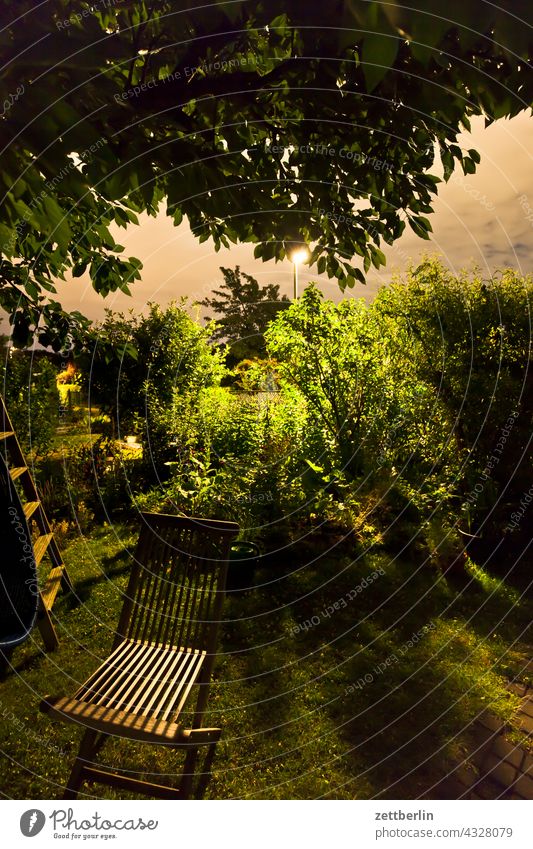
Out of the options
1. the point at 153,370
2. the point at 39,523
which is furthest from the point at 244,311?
the point at 39,523

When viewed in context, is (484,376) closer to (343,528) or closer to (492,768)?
(343,528)

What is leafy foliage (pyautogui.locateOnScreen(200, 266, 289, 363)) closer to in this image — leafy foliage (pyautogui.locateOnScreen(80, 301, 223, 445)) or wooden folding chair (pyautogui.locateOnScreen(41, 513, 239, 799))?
leafy foliage (pyautogui.locateOnScreen(80, 301, 223, 445))

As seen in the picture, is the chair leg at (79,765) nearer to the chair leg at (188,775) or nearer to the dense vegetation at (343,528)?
the dense vegetation at (343,528)

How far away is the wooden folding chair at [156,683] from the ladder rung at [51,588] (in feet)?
4.18

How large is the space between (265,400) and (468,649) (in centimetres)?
490

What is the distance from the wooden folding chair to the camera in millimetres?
2916

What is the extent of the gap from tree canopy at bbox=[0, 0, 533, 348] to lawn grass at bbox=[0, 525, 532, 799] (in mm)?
2999

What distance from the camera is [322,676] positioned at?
15.1ft

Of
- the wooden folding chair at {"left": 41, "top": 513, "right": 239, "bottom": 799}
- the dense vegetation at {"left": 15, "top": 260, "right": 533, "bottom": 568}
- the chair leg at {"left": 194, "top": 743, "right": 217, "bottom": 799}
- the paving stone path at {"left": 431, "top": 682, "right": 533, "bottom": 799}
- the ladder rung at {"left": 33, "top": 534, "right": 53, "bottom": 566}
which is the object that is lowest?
the chair leg at {"left": 194, "top": 743, "right": 217, "bottom": 799}

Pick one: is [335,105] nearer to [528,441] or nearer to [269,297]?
[528,441]

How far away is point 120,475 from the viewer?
9.19 m

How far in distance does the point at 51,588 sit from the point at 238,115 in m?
4.46

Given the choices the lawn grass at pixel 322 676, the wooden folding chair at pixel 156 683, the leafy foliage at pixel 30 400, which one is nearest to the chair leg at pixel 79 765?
the wooden folding chair at pixel 156 683

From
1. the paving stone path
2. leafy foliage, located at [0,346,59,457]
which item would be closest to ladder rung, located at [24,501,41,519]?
leafy foliage, located at [0,346,59,457]
